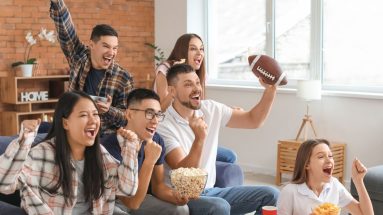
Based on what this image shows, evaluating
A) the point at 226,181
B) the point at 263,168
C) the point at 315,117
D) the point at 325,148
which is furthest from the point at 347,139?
the point at 325,148

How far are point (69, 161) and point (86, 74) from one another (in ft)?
3.84

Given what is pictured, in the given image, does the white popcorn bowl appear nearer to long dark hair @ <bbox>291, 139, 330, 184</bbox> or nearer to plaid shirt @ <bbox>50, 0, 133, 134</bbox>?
long dark hair @ <bbox>291, 139, 330, 184</bbox>

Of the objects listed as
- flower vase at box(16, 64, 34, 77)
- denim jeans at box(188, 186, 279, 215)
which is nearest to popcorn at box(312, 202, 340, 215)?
denim jeans at box(188, 186, 279, 215)

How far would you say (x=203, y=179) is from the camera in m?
2.49

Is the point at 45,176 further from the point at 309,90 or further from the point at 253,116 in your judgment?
the point at 309,90

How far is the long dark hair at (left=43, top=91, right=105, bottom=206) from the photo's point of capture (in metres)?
2.28

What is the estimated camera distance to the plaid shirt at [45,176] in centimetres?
210

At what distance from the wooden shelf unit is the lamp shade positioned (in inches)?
101

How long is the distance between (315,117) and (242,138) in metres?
1.01

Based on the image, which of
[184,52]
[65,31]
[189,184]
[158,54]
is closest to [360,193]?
[189,184]

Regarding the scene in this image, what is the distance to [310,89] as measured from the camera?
→ 527 centimetres

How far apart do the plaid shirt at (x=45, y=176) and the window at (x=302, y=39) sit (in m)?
3.53

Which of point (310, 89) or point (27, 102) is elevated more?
point (310, 89)

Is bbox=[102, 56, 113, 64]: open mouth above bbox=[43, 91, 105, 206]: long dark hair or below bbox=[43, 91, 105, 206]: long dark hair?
above
